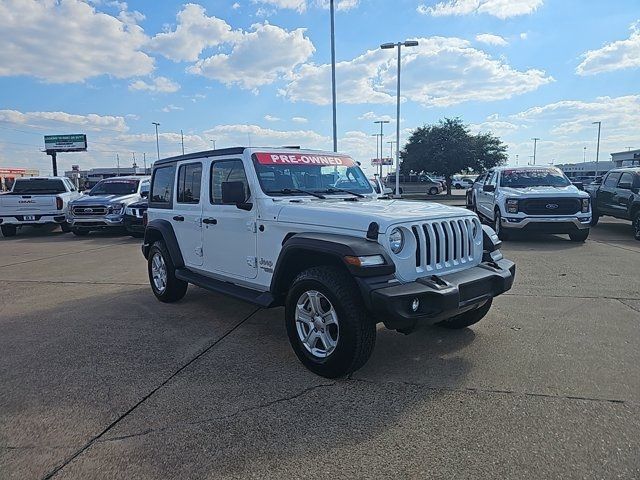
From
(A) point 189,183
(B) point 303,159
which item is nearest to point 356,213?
(B) point 303,159

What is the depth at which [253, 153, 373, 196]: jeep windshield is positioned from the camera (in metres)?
4.90

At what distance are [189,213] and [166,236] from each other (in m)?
0.59

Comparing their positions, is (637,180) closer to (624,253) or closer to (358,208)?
(624,253)

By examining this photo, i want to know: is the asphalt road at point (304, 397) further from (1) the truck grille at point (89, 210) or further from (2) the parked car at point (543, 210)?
(1) the truck grille at point (89, 210)

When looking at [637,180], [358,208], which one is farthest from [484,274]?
[637,180]

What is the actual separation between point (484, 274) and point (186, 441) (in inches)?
104

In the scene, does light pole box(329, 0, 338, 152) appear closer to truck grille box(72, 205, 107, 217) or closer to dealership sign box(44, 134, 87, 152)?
truck grille box(72, 205, 107, 217)

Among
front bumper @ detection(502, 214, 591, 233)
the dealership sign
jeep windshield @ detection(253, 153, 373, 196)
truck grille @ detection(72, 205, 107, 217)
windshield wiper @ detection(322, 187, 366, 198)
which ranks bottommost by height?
front bumper @ detection(502, 214, 591, 233)

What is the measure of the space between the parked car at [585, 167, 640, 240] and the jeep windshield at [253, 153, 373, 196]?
29.4 ft

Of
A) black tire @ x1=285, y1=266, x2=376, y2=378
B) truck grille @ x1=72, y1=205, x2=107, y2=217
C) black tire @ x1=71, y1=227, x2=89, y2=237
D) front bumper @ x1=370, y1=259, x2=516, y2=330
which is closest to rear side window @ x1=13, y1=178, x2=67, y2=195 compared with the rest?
black tire @ x1=71, y1=227, x2=89, y2=237

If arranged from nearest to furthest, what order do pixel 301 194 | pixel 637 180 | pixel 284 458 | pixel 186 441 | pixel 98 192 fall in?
pixel 284 458, pixel 186 441, pixel 301 194, pixel 637 180, pixel 98 192

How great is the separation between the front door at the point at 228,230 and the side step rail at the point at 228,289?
0.12 m

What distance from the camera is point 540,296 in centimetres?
633

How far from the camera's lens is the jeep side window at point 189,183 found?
5672 mm
